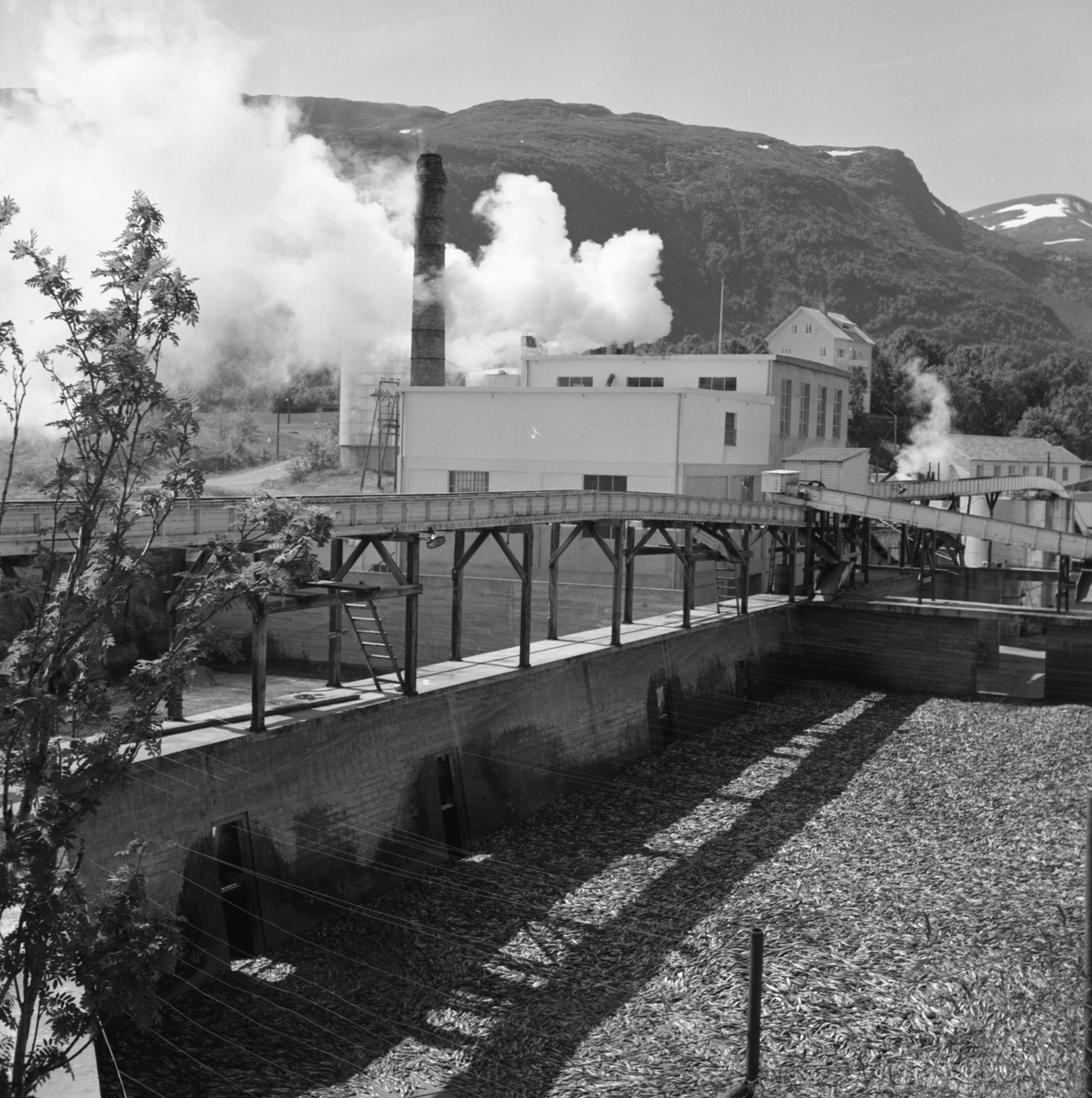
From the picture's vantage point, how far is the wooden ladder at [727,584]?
105 feet

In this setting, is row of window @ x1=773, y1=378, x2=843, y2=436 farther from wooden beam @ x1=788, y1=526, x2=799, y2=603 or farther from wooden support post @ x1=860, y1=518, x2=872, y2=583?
wooden beam @ x1=788, y1=526, x2=799, y2=603

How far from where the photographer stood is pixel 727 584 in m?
33.3

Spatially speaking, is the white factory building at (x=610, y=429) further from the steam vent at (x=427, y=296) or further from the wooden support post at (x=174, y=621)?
the wooden support post at (x=174, y=621)

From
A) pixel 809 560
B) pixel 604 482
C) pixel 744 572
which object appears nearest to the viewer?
pixel 744 572

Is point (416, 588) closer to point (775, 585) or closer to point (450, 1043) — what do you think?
point (450, 1043)

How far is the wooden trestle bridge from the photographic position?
48.7ft

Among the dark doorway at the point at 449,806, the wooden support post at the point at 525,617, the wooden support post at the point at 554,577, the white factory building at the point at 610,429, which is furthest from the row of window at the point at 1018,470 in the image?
the dark doorway at the point at 449,806

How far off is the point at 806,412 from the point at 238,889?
35.1 meters

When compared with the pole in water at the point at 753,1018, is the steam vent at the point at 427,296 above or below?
above

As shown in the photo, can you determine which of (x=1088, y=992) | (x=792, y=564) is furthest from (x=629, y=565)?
(x=1088, y=992)

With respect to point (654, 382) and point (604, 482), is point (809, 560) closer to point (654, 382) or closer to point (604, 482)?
point (604, 482)

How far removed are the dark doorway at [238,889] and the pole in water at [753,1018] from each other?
6025mm

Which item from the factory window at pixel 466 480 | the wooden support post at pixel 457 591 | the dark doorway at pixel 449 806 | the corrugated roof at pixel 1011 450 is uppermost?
the corrugated roof at pixel 1011 450

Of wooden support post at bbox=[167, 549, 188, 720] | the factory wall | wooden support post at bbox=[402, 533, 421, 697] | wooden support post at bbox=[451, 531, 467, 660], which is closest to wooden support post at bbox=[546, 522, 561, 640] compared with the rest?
wooden support post at bbox=[451, 531, 467, 660]
